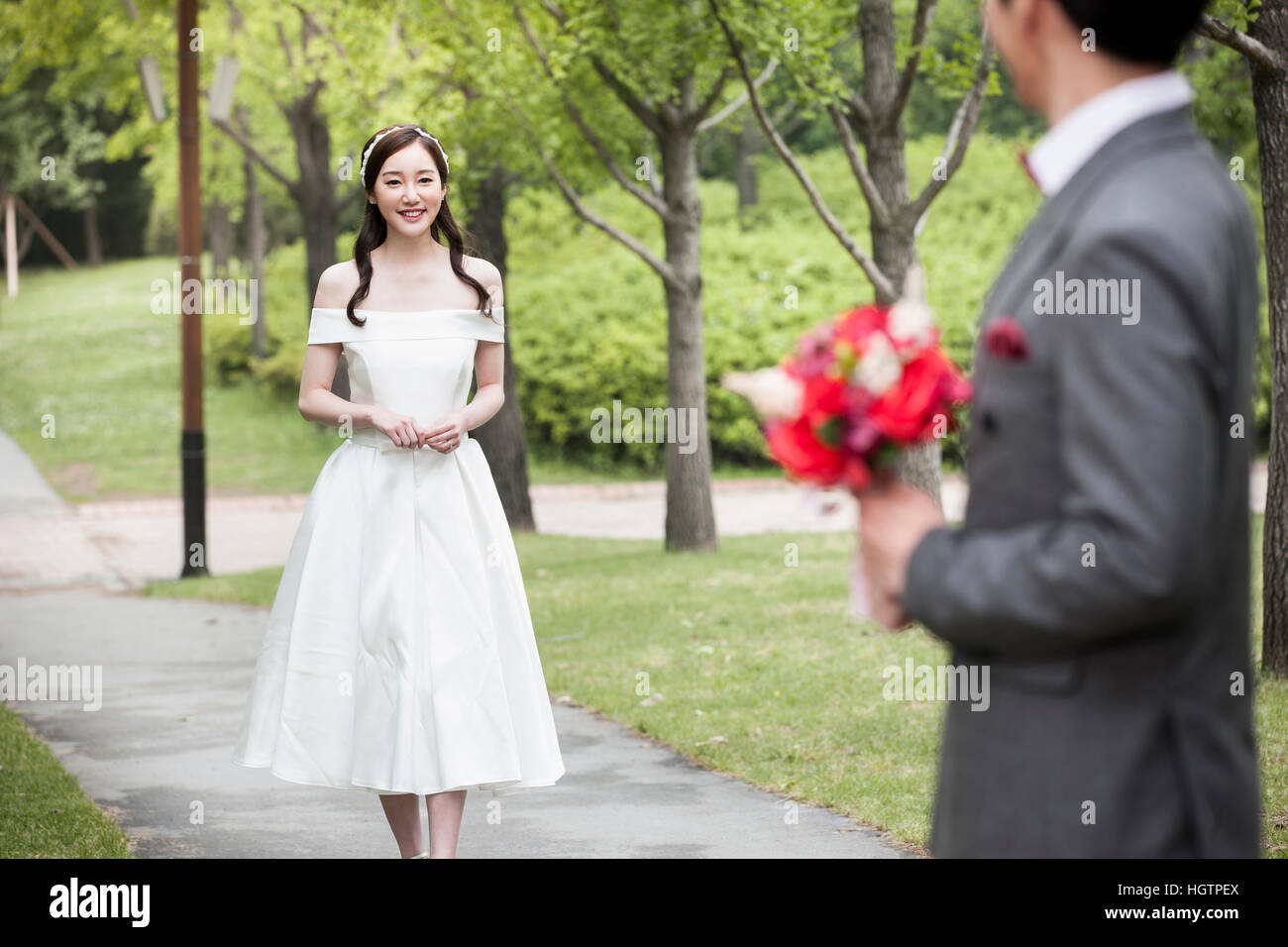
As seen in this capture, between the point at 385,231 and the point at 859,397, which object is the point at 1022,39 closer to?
the point at 859,397

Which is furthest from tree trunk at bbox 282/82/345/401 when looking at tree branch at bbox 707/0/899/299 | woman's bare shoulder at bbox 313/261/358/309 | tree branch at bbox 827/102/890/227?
woman's bare shoulder at bbox 313/261/358/309

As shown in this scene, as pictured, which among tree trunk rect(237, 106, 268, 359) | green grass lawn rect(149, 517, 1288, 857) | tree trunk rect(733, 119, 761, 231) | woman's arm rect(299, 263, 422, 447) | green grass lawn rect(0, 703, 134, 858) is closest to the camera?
woman's arm rect(299, 263, 422, 447)

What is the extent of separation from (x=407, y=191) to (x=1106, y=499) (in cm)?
339

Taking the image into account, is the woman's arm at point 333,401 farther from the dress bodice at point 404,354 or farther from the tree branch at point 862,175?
the tree branch at point 862,175

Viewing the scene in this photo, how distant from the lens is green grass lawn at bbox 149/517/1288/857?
20.5 feet

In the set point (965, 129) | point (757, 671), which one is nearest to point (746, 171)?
point (965, 129)

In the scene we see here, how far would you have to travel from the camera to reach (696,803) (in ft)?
19.9

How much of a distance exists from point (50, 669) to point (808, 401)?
27.6ft

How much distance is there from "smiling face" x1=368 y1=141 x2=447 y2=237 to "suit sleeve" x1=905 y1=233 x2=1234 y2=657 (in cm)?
322

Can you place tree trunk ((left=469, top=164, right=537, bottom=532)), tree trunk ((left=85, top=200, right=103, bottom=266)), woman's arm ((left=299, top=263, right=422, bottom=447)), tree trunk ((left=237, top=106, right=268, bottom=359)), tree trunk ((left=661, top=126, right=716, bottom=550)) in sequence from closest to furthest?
woman's arm ((left=299, top=263, right=422, bottom=447)) → tree trunk ((left=661, top=126, right=716, bottom=550)) → tree trunk ((left=469, top=164, right=537, bottom=532)) → tree trunk ((left=237, top=106, right=268, bottom=359)) → tree trunk ((left=85, top=200, right=103, bottom=266))

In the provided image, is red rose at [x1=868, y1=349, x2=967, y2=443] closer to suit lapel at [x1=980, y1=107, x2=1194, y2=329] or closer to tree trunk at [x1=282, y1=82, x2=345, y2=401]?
suit lapel at [x1=980, y1=107, x2=1194, y2=329]

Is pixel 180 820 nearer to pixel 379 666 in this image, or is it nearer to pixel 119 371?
pixel 379 666

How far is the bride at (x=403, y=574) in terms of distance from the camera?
15.1 ft
